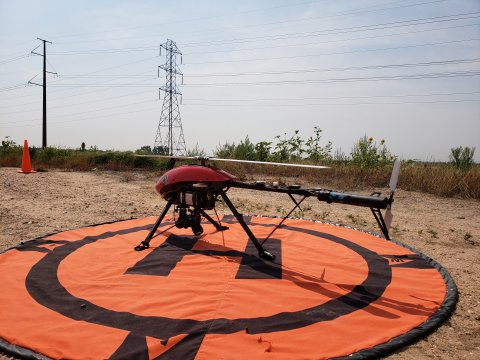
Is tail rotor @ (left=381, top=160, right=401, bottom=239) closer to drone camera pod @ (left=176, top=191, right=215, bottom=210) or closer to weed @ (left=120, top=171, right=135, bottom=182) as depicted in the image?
drone camera pod @ (left=176, top=191, right=215, bottom=210)

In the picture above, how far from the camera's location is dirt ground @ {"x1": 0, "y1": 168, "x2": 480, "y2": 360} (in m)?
2.36

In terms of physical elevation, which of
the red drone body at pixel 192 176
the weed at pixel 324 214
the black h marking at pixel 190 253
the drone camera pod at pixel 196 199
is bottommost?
the black h marking at pixel 190 253

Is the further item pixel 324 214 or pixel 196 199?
pixel 324 214

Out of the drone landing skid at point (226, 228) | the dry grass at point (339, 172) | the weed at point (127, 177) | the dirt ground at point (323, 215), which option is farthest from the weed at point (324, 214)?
the weed at point (127, 177)

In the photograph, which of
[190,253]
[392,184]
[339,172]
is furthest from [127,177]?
[392,184]

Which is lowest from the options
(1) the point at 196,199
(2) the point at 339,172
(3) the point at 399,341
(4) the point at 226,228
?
(3) the point at 399,341

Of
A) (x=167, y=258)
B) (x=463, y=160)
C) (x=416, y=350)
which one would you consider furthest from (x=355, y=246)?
(x=463, y=160)

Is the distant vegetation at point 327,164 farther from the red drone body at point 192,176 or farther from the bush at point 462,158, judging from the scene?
the red drone body at point 192,176

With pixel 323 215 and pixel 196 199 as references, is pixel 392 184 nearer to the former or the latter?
pixel 196 199

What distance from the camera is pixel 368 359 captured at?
76.3 inches

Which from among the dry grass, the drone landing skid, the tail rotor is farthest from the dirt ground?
the drone landing skid

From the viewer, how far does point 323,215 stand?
20.8 ft

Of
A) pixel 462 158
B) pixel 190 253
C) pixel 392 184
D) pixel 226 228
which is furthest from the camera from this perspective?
pixel 462 158

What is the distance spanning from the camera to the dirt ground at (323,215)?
2359mm
